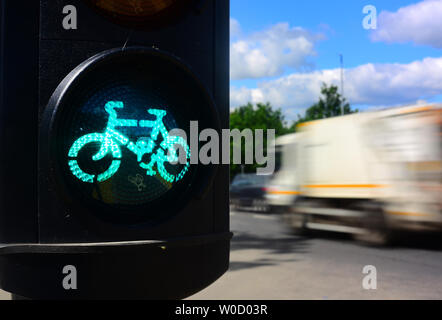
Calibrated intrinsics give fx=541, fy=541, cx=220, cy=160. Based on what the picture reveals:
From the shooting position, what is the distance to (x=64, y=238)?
1146 mm

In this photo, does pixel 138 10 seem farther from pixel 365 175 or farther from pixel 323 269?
pixel 365 175

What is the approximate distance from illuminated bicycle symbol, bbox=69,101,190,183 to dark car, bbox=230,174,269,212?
21.4 meters

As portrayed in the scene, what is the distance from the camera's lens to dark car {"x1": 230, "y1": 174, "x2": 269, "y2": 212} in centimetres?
2282

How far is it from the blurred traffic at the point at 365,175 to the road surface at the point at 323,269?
2.01ft

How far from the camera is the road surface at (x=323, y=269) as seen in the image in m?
6.70

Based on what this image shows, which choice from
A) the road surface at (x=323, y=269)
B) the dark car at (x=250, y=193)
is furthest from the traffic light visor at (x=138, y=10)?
the dark car at (x=250, y=193)

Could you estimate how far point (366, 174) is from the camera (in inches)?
513

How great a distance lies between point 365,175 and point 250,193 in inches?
414

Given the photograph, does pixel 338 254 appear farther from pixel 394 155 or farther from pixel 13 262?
pixel 13 262

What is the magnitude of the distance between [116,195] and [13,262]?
259 millimetres

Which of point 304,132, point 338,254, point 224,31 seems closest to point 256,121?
point 304,132

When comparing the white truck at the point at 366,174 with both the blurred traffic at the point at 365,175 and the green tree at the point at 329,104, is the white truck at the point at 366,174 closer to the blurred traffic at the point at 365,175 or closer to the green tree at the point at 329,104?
the blurred traffic at the point at 365,175

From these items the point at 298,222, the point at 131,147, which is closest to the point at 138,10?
the point at 131,147

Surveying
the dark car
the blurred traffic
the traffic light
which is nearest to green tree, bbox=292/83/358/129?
the dark car
